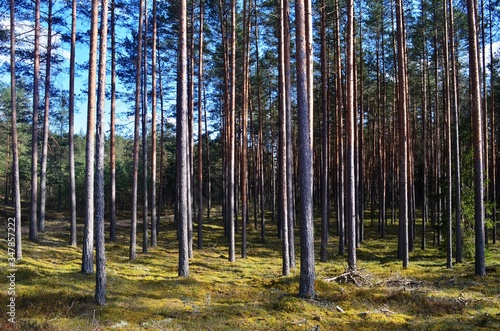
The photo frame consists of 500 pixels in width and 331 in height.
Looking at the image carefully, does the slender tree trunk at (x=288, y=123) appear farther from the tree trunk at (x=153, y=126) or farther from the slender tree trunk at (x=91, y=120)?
the tree trunk at (x=153, y=126)

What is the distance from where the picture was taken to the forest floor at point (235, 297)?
25.8 feet

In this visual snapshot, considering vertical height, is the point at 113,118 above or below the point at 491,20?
below

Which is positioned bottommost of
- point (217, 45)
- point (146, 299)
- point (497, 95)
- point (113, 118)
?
point (146, 299)

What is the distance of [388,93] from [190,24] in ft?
58.8

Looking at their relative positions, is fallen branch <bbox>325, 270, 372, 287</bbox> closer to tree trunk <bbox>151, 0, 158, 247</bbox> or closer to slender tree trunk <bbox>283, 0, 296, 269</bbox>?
slender tree trunk <bbox>283, 0, 296, 269</bbox>

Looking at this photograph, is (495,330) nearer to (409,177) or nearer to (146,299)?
(146,299)

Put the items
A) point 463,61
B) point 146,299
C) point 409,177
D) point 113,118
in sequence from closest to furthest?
point 146,299 < point 113,118 < point 409,177 < point 463,61

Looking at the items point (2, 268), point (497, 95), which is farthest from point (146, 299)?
point (497, 95)

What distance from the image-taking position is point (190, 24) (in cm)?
2025

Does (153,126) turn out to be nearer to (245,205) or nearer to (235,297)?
(245,205)

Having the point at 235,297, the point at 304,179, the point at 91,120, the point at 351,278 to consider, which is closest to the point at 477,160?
the point at 351,278

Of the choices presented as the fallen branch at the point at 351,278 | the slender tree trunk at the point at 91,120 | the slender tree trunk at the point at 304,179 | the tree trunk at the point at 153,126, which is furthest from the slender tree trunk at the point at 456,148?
the slender tree trunk at the point at 91,120

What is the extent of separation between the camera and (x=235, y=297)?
34.1 feet

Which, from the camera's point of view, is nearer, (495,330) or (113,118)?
(495,330)
